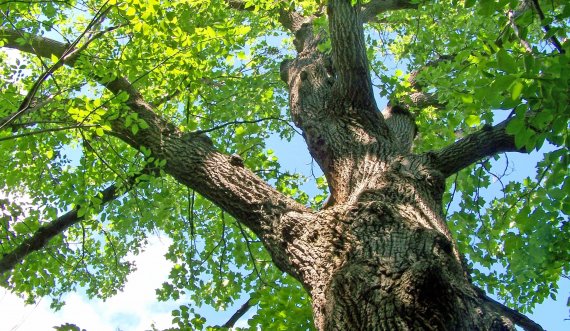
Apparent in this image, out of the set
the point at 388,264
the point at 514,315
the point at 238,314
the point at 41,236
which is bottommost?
the point at 514,315

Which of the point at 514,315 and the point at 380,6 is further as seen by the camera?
the point at 380,6

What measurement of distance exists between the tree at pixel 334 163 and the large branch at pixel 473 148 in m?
0.02

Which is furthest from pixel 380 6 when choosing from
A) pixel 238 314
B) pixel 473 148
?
pixel 238 314

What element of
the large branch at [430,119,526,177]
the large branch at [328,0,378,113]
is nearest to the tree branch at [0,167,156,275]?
the large branch at [328,0,378,113]

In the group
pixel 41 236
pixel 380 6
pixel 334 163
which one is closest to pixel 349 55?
pixel 334 163

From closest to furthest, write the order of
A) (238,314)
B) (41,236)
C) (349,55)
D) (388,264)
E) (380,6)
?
(388,264)
(349,55)
(41,236)
(238,314)
(380,6)

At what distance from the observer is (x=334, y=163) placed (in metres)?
4.34

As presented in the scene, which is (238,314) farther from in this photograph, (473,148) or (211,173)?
(473,148)

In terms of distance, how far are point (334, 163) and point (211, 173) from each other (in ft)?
→ 3.52

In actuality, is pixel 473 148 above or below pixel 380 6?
below

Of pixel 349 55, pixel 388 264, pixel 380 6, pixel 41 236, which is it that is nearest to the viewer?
pixel 388 264

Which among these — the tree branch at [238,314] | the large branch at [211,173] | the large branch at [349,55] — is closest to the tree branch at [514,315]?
the large branch at [211,173]

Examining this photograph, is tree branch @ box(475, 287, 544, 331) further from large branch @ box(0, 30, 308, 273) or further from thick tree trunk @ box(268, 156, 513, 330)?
large branch @ box(0, 30, 308, 273)

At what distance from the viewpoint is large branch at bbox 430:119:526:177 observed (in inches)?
165
